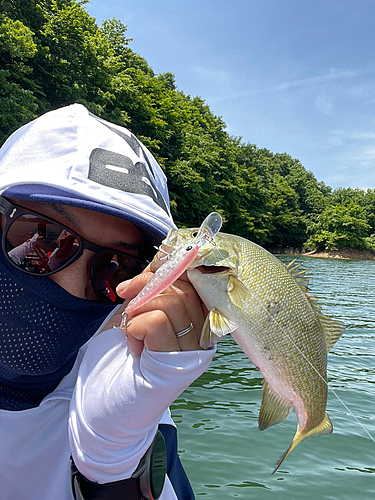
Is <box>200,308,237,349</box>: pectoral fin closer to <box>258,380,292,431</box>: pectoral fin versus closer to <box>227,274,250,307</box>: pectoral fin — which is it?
<box>227,274,250,307</box>: pectoral fin

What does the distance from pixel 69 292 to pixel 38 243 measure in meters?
0.27

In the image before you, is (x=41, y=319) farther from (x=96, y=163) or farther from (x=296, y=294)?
(x=296, y=294)

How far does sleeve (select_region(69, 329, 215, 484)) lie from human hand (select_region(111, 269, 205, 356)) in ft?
0.11

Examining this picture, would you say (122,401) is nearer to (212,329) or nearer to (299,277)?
(212,329)

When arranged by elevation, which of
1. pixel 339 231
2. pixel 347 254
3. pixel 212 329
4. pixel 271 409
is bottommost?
pixel 347 254

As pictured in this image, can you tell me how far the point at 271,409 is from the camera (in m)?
1.61

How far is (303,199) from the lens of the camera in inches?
3226

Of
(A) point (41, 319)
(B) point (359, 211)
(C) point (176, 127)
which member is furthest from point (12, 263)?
(B) point (359, 211)

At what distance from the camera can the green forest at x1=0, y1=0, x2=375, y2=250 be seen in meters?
24.3

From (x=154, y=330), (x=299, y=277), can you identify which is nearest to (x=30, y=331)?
(x=154, y=330)

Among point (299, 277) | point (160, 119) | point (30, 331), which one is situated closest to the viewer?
point (299, 277)

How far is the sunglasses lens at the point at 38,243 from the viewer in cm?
187

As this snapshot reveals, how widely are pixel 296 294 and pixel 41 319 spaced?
1156 millimetres

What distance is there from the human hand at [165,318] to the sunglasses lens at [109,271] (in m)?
0.53
